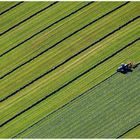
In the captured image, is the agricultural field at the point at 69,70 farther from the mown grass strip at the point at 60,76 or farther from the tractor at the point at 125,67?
the tractor at the point at 125,67

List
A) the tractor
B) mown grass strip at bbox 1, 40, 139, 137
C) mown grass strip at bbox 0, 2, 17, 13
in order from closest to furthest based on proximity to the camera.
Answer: mown grass strip at bbox 1, 40, 139, 137, the tractor, mown grass strip at bbox 0, 2, 17, 13

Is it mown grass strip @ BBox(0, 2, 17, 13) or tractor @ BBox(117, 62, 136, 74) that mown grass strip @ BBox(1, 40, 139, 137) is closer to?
tractor @ BBox(117, 62, 136, 74)

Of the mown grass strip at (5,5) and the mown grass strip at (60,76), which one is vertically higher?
the mown grass strip at (5,5)

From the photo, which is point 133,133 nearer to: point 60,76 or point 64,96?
point 64,96

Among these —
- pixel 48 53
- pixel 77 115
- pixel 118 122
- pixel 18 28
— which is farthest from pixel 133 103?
pixel 18 28

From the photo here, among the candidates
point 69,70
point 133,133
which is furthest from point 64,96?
point 133,133

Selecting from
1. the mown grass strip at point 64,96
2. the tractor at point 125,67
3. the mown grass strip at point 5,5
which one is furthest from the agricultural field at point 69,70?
the tractor at point 125,67

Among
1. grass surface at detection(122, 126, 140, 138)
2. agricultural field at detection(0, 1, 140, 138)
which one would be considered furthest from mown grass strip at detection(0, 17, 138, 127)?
grass surface at detection(122, 126, 140, 138)

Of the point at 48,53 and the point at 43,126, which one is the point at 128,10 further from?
the point at 43,126
